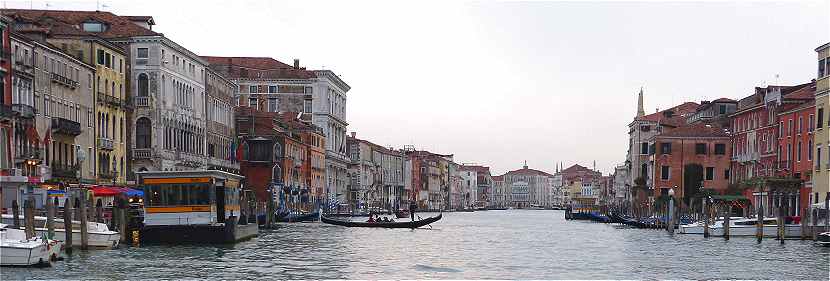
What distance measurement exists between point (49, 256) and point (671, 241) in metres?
26.0

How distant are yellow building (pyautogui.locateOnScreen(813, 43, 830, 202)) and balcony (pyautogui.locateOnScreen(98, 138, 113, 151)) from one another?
28732 mm

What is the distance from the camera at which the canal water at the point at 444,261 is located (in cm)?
2739

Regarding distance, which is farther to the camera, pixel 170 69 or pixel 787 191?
pixel 170 69

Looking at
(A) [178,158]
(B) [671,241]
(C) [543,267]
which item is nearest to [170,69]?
(A) [178,158]

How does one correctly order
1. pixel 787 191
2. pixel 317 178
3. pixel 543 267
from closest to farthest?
pixel 543 267 < pixel 787 191 < pixel 317 178

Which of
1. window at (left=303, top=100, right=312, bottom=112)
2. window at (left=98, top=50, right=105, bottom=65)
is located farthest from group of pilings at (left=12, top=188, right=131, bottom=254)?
window at (left=303, top=100, right=312, bottom=112)

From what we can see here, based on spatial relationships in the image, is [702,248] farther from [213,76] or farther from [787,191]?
[213,76]

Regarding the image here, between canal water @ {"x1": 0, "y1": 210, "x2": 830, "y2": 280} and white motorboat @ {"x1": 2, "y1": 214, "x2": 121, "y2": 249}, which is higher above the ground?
white motorboat @ {"x1": 2, "y1": 214, "x2": 121, "y2": 249}

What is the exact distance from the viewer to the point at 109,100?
5197 centimetres

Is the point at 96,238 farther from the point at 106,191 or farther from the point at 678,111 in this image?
the point at 678,111

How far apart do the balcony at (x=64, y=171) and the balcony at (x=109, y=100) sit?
5694mm

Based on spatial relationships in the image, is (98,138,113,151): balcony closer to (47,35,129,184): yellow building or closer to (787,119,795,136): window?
(47,35,129,184): yellow building

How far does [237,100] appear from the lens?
3728 inches

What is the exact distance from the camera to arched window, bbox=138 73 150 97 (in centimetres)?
5841
